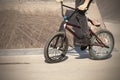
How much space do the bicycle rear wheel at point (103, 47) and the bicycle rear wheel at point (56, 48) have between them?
65 cm

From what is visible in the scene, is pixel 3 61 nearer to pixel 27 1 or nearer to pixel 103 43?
pixel 103 43

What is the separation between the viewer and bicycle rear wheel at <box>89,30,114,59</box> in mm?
9531

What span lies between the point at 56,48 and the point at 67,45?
0.27 m

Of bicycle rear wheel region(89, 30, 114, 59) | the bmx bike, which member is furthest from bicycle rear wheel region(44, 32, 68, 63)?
bicycle rear wheel region(89, 30, 114, 59)

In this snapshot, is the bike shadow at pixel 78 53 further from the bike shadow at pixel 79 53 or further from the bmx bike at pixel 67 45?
the bmx bike at pixel 67 45

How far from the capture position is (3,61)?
9445 millimetres

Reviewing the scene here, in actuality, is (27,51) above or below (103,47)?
below

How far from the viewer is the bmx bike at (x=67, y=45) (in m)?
9.05

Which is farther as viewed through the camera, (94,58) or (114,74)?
(94,58)

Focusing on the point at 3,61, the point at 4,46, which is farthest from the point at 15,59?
the point at 4,46

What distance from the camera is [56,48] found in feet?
30.5

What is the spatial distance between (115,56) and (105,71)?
1108 millimetres

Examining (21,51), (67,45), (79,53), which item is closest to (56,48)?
(67,45)

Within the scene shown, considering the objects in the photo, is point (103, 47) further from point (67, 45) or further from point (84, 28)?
point (67, 45)
